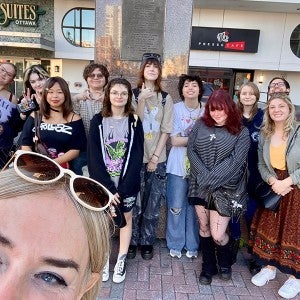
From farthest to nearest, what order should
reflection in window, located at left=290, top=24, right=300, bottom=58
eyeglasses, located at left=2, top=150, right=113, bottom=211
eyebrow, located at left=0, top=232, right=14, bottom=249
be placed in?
reflection in window, located at left=290, top=24, right=300, bottom=58 < eyeglasses, located at left=2, top=150, right=113, bottom=211 < eyebrow, located at left=0, top=232, right=14, bottom=249

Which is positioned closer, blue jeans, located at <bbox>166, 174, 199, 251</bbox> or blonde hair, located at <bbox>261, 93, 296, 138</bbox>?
blonde hair, located at <bbox>261, 93, 296, 138</bbox>

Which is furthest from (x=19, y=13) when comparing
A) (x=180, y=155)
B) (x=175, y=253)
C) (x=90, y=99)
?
(x=175, y=253)

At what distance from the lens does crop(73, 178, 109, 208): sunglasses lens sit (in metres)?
1.09

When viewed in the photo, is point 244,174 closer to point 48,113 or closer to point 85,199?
point 48,113

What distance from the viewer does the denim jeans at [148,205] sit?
11.5ft

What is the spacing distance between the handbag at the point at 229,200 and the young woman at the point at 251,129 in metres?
0.21

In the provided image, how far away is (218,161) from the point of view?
2.96 m

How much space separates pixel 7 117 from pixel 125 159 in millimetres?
1553

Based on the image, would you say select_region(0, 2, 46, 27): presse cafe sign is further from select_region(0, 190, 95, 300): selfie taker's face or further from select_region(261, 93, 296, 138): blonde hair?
select_region(0, 190, 95, 300): selfie taker's face

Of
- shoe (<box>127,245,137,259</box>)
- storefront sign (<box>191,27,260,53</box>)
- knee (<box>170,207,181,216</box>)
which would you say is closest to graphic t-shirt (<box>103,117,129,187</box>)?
knee (<box>170,207,181,216</box>)

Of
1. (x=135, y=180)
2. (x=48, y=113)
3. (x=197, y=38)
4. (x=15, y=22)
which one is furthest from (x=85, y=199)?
(x=15, y=22)

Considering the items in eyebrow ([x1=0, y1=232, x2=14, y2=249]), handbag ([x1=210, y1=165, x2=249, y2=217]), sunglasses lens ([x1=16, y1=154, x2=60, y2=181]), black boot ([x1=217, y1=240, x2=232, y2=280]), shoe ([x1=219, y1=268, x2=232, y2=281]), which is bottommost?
shoe ([x1=219, y1=268, x2=232, y2=281])

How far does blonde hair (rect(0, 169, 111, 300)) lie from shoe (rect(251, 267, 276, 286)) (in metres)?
2.56

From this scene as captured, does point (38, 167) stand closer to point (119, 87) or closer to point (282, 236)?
point (119, 87)
